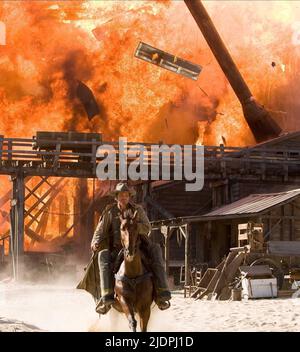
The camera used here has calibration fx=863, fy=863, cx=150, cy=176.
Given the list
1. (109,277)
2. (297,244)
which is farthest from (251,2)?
(109,277)

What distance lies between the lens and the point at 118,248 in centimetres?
1278

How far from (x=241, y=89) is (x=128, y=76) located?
9.21 m

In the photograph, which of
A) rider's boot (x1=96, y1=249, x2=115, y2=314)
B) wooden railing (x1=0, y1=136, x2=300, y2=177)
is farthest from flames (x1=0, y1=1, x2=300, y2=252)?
rider's boot (x1=96, y1=249, x2=115, y2=314)

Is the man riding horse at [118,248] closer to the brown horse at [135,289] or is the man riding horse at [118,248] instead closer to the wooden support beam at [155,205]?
the brown horse at [135,289]

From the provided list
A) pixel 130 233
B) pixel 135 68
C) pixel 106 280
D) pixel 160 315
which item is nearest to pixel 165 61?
pixel 135 68

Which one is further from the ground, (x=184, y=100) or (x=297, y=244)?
(x=184, y=100)

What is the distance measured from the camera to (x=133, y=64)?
50.7 m

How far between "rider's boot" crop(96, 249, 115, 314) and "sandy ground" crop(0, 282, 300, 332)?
1.39m

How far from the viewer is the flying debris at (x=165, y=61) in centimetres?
4953

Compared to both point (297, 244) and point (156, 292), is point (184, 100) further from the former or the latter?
point (156, 292)

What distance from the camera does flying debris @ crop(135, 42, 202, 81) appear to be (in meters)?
49.5

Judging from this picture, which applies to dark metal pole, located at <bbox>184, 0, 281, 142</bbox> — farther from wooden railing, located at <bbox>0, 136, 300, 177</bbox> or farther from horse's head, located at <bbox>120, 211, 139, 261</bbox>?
horse's head, located at <bbox>120, 211, 139, 261</bbox>

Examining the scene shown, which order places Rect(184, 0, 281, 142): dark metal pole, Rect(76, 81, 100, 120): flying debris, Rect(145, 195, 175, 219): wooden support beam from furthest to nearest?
Rect(76, 81, 100, 120): flying debris, Rect(184, 0, 281, 142): dark metal pole, Rect(145, 195, 175, 219): wooden support beam
